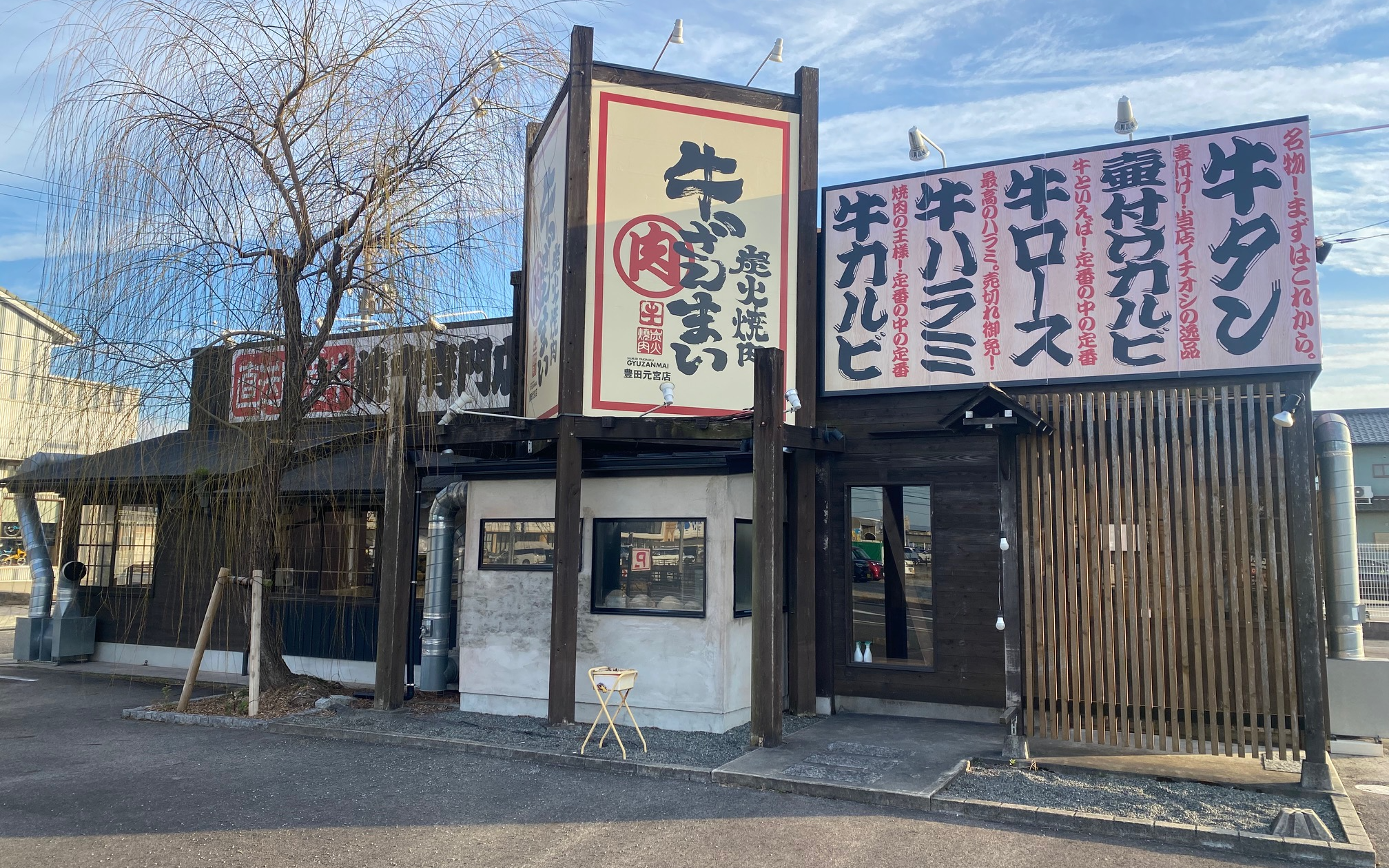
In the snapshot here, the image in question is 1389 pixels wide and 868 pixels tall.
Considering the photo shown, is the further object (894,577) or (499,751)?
(894,577)

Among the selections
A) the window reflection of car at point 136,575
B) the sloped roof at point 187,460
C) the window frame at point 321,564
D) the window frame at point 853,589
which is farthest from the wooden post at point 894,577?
the window reflection of car at point 136,575

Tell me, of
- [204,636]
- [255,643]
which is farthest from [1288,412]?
[204,636]

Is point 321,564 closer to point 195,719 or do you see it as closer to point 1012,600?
point 195,719

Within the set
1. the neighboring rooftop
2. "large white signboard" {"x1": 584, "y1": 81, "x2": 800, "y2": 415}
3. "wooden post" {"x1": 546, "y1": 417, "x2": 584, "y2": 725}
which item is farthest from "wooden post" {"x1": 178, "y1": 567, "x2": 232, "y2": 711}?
the neighboring rooftop

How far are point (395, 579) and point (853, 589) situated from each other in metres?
5.20

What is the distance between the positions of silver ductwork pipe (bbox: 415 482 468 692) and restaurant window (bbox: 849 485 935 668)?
4863mm

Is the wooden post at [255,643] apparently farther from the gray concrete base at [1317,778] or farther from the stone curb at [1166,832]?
the gray concrete base at [1317,778]

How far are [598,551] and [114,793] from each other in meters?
4.70

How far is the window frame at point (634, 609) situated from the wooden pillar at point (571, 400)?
0.16 metres

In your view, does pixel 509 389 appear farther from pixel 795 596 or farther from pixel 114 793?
pixel 114 793

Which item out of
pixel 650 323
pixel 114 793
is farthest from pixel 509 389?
pixel 114 793

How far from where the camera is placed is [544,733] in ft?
29.8

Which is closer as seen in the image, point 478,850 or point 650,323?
point 478,850

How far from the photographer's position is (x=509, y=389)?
43.8 ft
